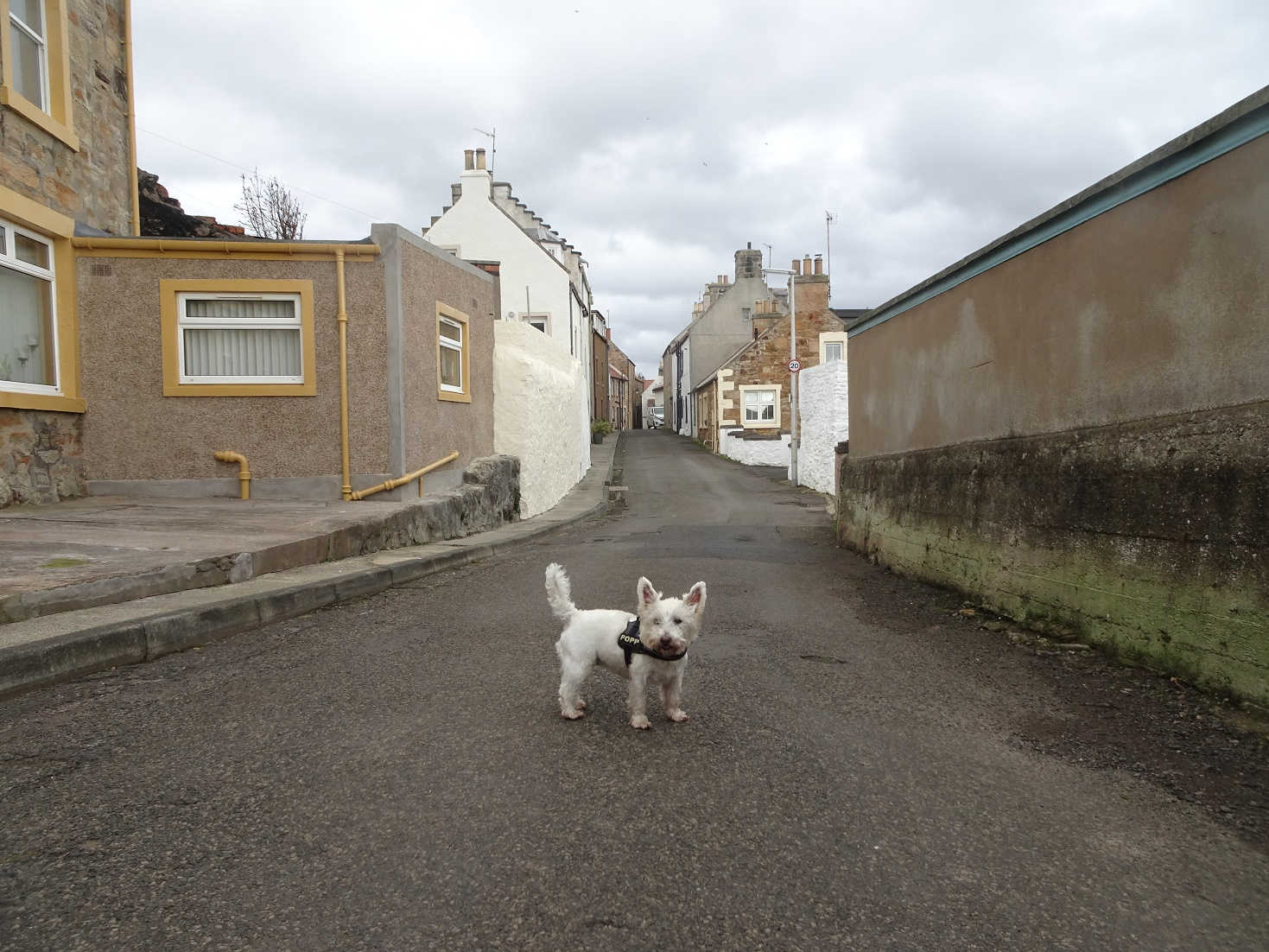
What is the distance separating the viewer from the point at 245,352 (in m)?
10.9

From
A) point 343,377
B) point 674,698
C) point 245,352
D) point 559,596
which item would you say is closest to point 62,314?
point 245,352

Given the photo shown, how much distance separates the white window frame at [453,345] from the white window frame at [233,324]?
7.57ft

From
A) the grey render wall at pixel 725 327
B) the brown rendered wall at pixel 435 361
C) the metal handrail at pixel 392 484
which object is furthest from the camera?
the grey render wall at pixel 725 327

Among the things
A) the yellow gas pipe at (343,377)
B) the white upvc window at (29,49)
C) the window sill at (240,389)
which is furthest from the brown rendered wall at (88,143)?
the yellow gas pipe at (343,377)

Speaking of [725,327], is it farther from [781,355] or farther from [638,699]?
[638,699]

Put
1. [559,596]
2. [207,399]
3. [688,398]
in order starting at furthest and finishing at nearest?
[688,398]
[207,399]
[559,596]

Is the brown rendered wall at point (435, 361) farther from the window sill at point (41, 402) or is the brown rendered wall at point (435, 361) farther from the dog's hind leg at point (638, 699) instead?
the dog's hind leg at point (638, 699)

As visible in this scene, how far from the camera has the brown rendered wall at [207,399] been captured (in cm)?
1031

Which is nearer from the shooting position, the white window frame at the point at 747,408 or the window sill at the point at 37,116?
the window sill at the point at 37,116

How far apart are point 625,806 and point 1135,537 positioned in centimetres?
382

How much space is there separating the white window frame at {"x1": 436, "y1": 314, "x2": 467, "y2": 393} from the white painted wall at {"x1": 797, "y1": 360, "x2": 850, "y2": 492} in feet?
40.8

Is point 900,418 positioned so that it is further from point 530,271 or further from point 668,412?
point 668,412

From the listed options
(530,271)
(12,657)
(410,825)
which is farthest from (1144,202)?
(530,271)

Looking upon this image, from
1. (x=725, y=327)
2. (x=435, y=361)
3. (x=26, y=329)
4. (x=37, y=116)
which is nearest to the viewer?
(x=37, y=116)
